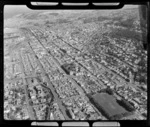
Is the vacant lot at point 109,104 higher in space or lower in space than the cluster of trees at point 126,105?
higher

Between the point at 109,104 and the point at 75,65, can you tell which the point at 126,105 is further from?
the point at 75,65

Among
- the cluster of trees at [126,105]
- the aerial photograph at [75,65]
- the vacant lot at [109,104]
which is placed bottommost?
the cluster of trees at [126,105]

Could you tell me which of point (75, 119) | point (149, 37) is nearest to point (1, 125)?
point (75, 119)

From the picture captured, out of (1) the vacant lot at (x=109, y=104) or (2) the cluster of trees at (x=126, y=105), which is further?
(2) the cluster of trees at (x=126, y=105)

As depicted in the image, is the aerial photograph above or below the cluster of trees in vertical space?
above


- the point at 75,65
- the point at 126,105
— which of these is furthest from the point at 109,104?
the point at 75,65

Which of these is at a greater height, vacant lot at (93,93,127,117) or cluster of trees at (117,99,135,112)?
vacant lot at (93,93,127,117)

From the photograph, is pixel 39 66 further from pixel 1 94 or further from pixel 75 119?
pixel 75 119

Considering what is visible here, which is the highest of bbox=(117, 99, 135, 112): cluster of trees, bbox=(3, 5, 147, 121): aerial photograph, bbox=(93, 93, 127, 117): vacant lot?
bbox=(3, 5, 147, 121): aerial photograph

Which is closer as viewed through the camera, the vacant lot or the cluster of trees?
the vacant lot
